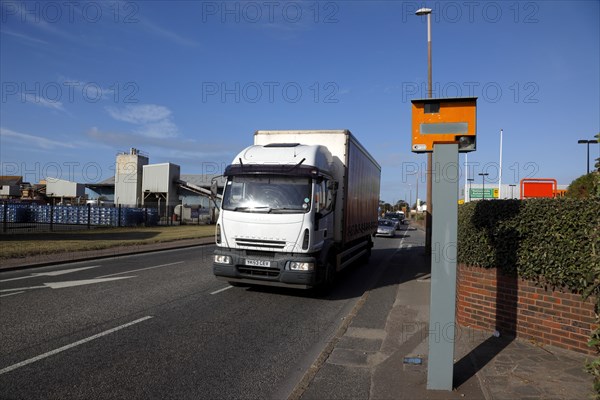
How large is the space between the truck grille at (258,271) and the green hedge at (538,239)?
11.8ft

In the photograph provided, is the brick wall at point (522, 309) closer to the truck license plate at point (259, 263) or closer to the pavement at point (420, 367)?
the pavement at point (420, 367)

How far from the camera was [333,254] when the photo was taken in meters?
10.1

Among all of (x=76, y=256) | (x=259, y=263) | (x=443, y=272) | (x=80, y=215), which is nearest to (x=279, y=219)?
(x=259, y=263)

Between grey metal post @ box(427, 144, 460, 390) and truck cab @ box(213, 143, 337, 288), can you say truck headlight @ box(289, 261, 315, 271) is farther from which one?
grey metal post @ box(427, 144, 460, 390)

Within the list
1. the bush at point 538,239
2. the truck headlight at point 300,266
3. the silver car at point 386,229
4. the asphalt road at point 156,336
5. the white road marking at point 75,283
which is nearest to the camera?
the asphalt road at point 156,336

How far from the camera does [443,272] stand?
4367 millimetres

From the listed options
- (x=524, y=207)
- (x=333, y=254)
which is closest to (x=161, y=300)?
(x=333, y=254)

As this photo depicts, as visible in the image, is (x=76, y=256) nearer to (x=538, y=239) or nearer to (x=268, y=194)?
(x=268, y=194)

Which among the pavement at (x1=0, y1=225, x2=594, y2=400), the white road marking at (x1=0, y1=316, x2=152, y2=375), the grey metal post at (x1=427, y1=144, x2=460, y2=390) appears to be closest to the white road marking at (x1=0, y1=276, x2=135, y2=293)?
the white road marking at (x1=0, y1=316, x2=152, y2=375)

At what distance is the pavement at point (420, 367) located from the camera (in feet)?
14.2

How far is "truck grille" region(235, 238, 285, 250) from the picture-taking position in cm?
859

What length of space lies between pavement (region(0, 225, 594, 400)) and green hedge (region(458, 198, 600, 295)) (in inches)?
36.2

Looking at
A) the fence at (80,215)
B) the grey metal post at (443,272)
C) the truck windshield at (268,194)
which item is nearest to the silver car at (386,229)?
the fence at (80,215)

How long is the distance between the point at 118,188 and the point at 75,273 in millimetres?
35980
